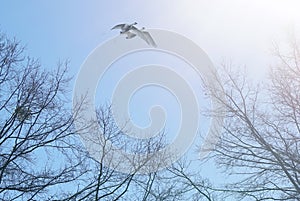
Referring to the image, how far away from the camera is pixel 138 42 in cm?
1188

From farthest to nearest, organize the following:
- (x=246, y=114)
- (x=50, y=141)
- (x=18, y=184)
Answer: (x=246, y=114) < (x=50, y=141) < (x=18, y=184)

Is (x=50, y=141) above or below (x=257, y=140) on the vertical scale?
above

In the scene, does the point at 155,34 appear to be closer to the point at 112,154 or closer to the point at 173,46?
the point at 173,46

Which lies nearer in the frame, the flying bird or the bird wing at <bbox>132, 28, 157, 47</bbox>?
the flying bird

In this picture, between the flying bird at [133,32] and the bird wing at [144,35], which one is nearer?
the flying bird at [133,32]

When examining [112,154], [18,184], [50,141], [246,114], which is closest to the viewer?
[18,184]

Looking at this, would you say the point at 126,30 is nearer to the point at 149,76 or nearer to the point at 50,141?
the point at 149,76

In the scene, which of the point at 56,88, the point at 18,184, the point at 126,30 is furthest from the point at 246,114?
the point at 18,184

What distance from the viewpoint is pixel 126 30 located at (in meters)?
10.2

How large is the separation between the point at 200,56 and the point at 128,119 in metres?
2.56

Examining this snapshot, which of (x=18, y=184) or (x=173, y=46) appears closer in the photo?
(x=18, y=184)

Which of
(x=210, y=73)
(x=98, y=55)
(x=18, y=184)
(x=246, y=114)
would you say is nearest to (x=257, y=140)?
(x=246, y=114)

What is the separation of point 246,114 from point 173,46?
109 inches

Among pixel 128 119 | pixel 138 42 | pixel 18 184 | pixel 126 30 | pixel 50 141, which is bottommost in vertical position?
pixel 18 184
